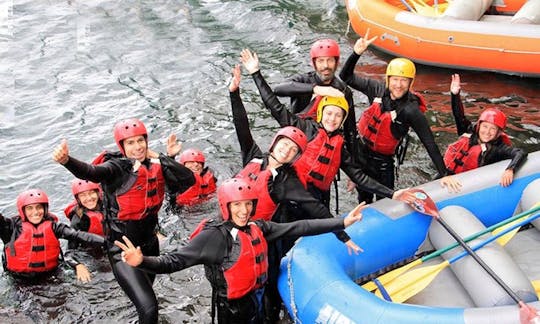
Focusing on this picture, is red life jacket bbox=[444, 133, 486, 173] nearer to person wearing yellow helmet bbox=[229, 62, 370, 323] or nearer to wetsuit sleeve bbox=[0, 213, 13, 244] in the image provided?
person wearing yellow helmet bbox=[229, 62, 370, 323]

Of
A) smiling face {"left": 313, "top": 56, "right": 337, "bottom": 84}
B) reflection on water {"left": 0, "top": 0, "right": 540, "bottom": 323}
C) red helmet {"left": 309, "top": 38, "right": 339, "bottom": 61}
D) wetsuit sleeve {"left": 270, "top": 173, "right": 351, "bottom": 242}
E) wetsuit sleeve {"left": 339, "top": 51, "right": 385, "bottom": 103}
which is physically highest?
red helmet {"left": 309, "top": 38, "right": 339, "bottom": 61}

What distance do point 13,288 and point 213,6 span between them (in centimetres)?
815

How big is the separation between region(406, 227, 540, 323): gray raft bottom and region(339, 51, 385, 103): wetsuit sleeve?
138cm

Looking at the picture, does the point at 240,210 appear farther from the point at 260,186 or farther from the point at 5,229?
the point at 5,229

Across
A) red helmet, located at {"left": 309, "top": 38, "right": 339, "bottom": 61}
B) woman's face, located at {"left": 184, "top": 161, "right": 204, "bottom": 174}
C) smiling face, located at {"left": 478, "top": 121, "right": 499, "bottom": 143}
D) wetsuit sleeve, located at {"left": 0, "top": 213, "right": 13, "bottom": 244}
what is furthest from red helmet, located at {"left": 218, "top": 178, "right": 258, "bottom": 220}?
woman's face, located at {"left": 184, "top": 161, "right": 204, "bottom": 174}

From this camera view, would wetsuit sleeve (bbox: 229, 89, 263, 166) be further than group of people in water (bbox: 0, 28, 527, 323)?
Yes

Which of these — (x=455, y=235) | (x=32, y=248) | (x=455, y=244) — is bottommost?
(x=32, y=248)

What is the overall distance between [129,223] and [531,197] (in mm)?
3028

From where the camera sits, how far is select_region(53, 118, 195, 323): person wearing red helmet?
421 cm

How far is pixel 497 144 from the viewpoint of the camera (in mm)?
5273

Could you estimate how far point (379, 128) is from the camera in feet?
17.6

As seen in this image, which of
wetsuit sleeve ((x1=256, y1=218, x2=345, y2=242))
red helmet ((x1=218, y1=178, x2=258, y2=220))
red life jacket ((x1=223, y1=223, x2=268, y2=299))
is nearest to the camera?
red helmet ((x1=218, y1=178, x2=258, y2=220))

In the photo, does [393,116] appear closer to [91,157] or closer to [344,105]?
[344,105]

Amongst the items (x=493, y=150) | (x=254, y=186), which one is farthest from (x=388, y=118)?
(x=254, y=186)
